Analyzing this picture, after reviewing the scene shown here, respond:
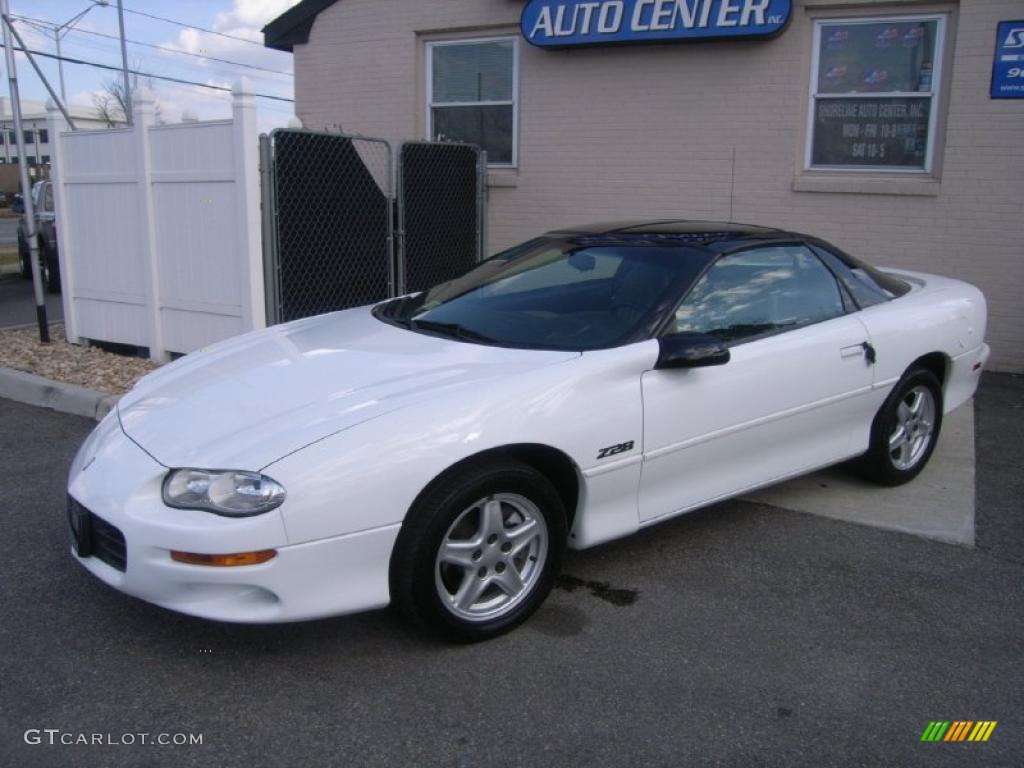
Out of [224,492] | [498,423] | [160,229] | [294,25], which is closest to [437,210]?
[160,229]

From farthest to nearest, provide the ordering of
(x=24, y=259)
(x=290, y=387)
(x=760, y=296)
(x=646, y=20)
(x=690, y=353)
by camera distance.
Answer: (x=24, y=259)
(x=646, y=20)
(x=760, y=296)
(x=690, y=353)
(x=290, y=387)

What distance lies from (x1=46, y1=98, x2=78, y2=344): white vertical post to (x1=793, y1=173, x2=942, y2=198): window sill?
668 cm

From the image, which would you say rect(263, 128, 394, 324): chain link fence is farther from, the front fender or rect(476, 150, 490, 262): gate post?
the front fender

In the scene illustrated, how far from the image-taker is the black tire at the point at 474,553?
313cm

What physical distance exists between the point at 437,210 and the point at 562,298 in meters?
4.78

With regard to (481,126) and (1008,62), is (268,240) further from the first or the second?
(1008,62)

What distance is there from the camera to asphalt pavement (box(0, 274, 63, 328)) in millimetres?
11008

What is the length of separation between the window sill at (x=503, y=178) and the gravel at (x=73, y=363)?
4001mm

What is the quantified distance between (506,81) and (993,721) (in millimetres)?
8218

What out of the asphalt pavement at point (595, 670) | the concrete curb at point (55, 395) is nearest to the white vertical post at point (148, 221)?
the concrete curb at point (55, 395)

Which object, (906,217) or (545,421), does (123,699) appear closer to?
(545,421)

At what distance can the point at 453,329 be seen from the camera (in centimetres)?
420

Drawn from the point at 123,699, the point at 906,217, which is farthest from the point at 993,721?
the point at 906,217

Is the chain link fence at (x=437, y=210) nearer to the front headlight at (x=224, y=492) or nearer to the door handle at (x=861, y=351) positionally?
the door handle at (x=861, y=351)
